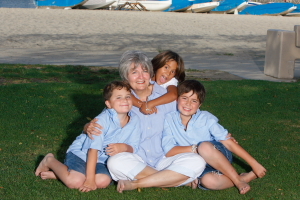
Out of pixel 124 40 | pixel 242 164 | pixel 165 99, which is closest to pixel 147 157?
pixel 165 99

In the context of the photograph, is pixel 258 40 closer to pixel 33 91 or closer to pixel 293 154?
pixel 33 91

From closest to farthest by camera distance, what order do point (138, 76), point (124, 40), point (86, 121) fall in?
1. point (138, 76)
2. point (86, 121)
3. point (124, 40)

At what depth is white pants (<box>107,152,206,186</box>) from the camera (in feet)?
12.1

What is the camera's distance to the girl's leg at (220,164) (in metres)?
3.71

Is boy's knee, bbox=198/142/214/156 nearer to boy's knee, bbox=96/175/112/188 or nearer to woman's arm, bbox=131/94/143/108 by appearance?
woman's arm, bbox=131/94/143/108

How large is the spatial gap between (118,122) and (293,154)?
2030mm

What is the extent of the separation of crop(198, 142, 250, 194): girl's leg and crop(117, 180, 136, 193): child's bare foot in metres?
0.64

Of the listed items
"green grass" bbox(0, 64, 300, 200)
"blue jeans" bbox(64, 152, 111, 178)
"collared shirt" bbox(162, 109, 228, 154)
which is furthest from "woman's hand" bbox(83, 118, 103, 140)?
"collared shirt" bbox(162, 109, 228, 154)

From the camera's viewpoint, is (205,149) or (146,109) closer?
(205,149)

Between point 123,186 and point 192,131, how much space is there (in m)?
0.80

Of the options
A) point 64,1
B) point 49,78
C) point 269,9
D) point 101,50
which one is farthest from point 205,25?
point 269,9

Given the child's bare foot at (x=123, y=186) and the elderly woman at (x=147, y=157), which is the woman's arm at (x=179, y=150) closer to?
the elderly woman at (x=147, y=157)

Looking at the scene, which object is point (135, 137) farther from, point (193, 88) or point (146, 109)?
Answer: point (193, 88)

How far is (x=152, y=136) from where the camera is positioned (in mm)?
4035
